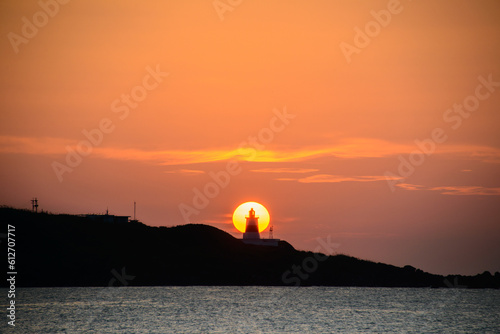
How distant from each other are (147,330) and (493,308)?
3276 inches

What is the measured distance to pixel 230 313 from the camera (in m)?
110

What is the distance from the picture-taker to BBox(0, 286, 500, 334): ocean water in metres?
90.6

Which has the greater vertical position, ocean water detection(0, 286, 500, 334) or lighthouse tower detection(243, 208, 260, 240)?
lighthouse tower detection(243, 208, 260, 240)

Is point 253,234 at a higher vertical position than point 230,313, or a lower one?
higher

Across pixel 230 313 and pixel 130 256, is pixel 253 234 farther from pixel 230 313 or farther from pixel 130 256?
pixel 230 313

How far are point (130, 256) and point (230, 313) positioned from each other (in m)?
71.0

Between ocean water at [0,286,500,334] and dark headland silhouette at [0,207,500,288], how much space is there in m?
11.5

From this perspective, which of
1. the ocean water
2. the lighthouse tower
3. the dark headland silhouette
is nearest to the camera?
the ocean water

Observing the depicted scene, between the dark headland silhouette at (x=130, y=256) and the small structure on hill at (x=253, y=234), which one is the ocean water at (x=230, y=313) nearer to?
the dark headland silhouette at (x=130, y=256)

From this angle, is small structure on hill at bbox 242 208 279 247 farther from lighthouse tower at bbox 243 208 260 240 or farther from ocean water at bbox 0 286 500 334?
ocean water at bbox 0 286 500 334

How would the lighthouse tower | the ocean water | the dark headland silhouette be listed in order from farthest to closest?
the lighthouse tower, the dark headland silhouette, the ocean water

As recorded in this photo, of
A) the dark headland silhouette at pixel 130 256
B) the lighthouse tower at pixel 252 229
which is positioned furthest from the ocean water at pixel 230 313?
the lighthouse tower at pixel 252 229

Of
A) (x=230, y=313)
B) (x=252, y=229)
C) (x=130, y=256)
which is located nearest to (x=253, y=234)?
(x=252, y=229)

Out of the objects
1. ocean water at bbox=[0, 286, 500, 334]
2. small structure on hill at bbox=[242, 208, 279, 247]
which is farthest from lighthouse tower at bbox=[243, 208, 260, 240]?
ocean water at bbox=[0, 286, 500, 334]
